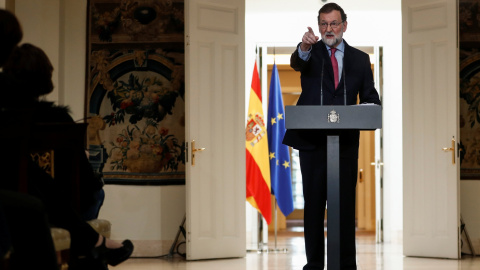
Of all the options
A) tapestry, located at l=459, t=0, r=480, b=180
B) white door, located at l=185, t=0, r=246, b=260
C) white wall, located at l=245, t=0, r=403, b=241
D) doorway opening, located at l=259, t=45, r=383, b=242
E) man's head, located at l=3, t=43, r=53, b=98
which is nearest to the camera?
man's head, located at l=3, t=43, r=53, b=98

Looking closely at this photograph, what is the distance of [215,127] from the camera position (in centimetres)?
678

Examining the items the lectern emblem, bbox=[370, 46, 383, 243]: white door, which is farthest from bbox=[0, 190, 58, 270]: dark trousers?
bbox=[370, 46, 383, 243]: white door

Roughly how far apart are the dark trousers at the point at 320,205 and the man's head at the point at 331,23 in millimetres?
611

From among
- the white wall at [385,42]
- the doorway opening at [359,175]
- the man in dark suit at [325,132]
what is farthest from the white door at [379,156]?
the man in dark suit at [325,132]

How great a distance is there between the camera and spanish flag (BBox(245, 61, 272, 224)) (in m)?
7.52

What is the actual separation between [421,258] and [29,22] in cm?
420

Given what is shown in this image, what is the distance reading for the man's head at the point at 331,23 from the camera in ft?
12.5

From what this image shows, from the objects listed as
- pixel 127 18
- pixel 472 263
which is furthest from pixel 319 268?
pixel 127 18

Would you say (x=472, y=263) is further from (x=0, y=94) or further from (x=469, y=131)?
(x=0, y=94)

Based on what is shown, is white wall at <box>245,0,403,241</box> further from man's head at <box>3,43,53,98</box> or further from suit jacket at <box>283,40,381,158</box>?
man's head at <box>3,43,53,98</box>

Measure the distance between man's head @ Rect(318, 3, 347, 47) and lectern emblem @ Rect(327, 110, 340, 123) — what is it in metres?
0.59

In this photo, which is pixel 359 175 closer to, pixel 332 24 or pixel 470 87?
pixel 470 87

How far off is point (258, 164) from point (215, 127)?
37.7 inches

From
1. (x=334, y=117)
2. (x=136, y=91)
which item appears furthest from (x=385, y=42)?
(x=334, y=117)
